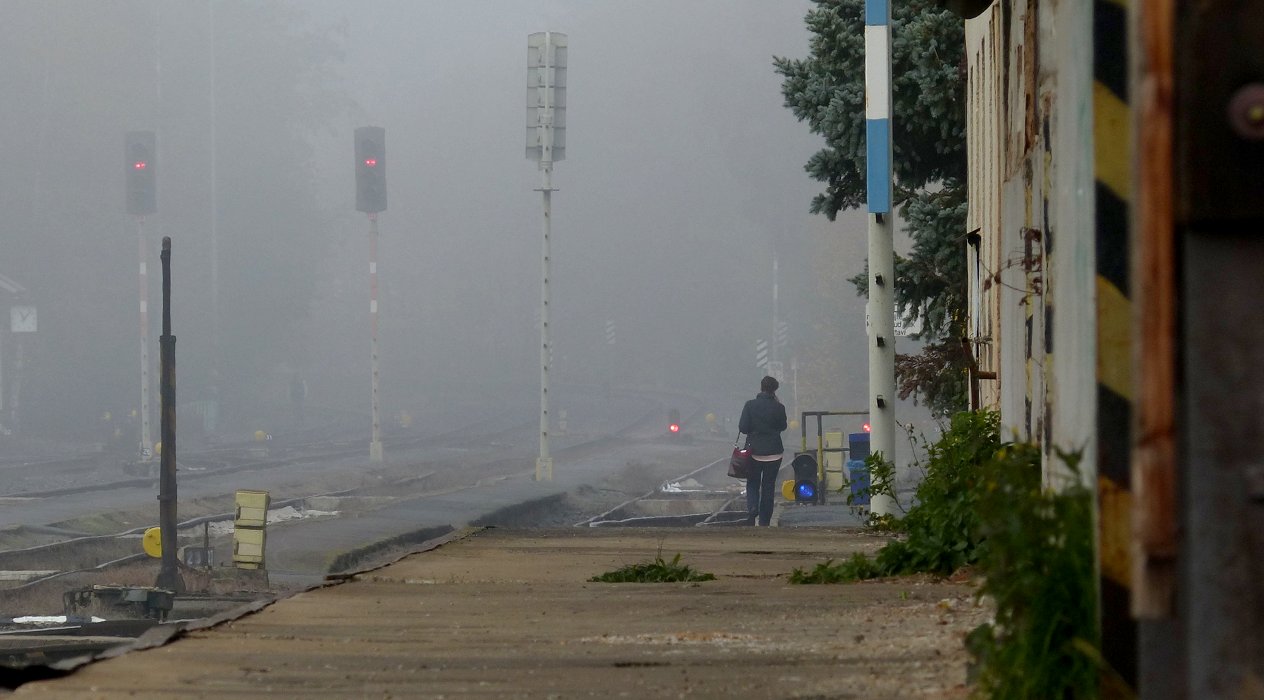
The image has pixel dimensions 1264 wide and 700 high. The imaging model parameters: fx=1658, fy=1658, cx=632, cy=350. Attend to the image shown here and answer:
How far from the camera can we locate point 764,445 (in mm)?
19719

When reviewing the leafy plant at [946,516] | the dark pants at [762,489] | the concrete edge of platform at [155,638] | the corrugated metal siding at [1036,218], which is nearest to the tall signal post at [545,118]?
the dark pants at [762,489]

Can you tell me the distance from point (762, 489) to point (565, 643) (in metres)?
14.7

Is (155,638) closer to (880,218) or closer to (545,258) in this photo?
(880,218)

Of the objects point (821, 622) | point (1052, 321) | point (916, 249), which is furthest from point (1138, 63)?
point (916, 249)

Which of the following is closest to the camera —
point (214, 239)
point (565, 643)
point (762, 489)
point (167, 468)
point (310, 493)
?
point (565, 643)

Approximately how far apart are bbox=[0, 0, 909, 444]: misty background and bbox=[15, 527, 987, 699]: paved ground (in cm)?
A: 4002

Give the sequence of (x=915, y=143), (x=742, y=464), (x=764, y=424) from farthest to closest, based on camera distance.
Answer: (x=742, y=464) → (x=764, y=424) → (x=915, y=143)

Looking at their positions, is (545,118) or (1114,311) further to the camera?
(545,118)

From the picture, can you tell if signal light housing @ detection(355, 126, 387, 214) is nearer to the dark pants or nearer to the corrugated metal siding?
the dark pants

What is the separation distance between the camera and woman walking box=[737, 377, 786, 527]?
19562mm

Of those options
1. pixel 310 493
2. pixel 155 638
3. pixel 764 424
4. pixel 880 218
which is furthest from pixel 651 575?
pixel 310 493

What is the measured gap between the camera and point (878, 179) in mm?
13523

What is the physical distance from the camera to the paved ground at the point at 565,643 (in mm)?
4289

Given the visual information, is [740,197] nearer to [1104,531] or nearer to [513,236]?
[513,236]
